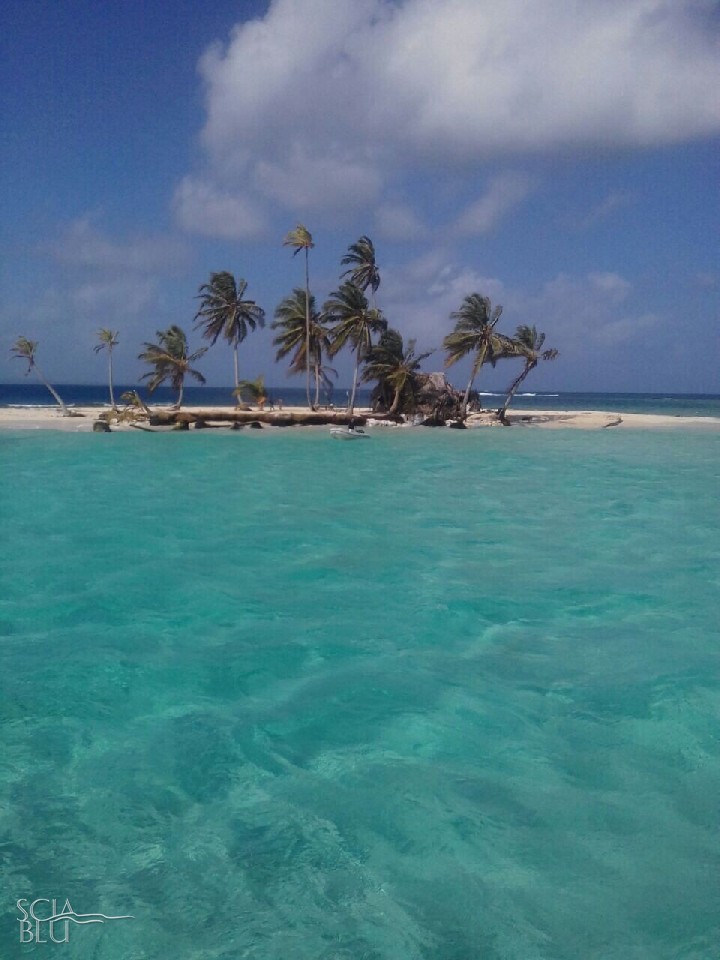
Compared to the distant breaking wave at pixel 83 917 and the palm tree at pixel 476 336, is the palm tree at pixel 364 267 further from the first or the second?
the distant breaking wave at pixel 83 917

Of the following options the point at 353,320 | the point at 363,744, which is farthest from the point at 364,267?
the point at 363,744

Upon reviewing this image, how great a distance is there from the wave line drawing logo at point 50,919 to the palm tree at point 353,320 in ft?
144

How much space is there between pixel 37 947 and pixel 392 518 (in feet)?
39.2

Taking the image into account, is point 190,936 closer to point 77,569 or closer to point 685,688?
point 685,688

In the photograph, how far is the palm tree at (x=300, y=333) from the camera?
164 feet

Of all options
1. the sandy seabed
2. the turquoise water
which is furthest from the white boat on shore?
the turquoise water

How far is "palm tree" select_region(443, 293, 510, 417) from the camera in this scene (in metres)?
47.6

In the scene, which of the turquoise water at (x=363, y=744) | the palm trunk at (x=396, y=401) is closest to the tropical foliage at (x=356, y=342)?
the palm trunk at (x=396, y=401)

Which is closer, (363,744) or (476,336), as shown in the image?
(363,744)

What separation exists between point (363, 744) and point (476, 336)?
147ft

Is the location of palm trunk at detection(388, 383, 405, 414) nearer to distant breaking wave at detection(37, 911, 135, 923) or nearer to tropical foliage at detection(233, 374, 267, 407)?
tropical foliage at detection(233, 374, 267, 407)

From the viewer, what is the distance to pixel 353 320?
46.9 m

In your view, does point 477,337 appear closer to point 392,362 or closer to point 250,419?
point 392,362

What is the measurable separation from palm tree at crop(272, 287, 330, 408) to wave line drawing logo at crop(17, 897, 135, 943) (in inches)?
1858
